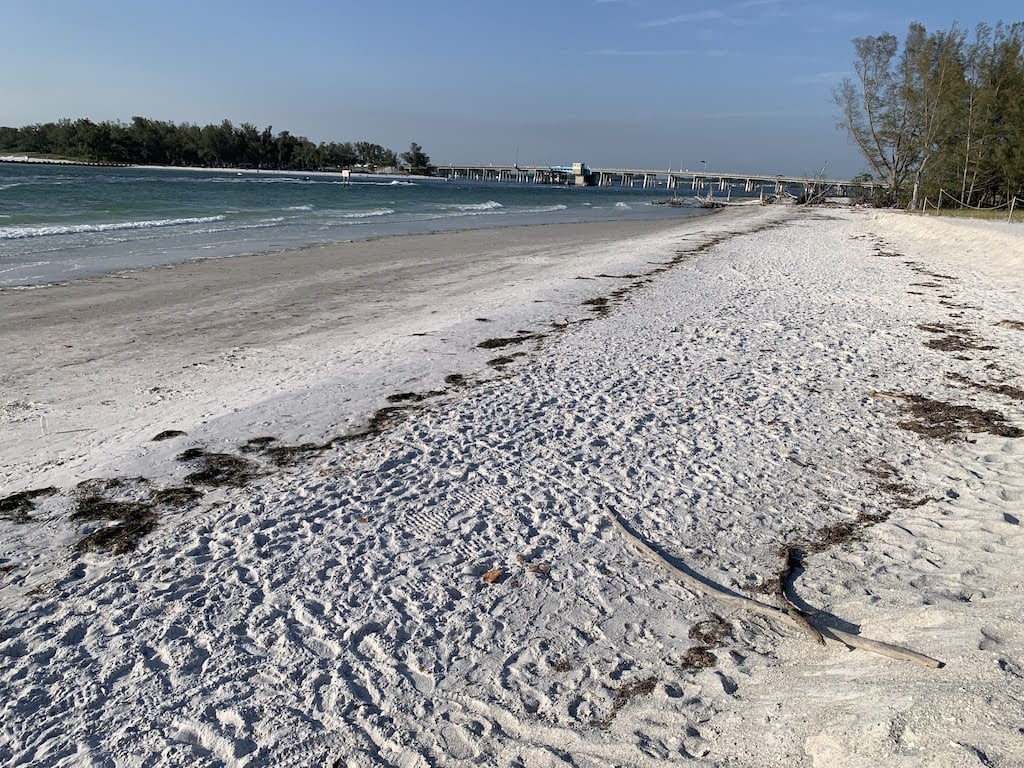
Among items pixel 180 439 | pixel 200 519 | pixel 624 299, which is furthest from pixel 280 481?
pixel 624 299

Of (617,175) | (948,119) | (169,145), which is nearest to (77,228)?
(948,119)

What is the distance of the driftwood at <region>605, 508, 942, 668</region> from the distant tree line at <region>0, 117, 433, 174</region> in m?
133

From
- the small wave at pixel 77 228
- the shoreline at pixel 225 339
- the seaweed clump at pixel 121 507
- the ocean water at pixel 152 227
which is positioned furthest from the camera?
the small wave at pixel 77 228

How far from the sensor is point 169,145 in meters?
126

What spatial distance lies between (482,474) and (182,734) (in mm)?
2478

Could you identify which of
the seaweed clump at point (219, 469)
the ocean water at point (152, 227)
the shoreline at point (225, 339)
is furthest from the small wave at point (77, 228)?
the seaweed clump at point (219, 469)

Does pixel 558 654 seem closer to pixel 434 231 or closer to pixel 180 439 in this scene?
pixel 180 439

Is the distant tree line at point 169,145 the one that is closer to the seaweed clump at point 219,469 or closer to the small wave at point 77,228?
the small wave at point 77,228

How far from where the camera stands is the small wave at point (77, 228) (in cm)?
1923

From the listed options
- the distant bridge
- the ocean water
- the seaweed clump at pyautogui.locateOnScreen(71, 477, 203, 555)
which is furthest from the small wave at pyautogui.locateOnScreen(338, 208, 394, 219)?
the distant bridge

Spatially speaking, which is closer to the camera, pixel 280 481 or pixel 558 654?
pixel 558 654

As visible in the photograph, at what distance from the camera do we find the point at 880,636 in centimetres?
299

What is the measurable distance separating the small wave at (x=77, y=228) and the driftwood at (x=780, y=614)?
21.0m

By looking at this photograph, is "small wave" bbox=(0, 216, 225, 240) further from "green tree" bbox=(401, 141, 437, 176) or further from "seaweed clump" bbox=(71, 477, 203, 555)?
"green tree" bbox=(401, 141, 437, 176)
